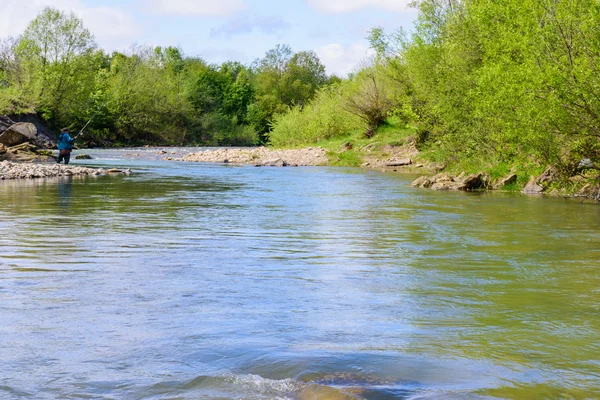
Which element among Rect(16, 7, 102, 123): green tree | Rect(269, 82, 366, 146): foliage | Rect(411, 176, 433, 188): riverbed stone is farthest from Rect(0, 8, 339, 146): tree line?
Rect(411, 176, 433, 188): riverbed stone

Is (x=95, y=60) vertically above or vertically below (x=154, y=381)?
above

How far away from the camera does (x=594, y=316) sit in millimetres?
7465

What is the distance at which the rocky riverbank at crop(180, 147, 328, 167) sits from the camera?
1833 inches

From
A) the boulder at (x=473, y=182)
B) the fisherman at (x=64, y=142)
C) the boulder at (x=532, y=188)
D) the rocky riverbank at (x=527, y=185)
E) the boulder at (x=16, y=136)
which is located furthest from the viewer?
the boulder at (x=16, y=136)

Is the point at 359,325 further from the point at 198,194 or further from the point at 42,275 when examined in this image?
the point at 198,194

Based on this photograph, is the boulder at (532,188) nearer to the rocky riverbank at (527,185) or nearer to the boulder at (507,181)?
the rocky riverbank at (527,185)

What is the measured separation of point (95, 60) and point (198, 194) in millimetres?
58823

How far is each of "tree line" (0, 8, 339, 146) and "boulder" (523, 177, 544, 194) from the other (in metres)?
48.9

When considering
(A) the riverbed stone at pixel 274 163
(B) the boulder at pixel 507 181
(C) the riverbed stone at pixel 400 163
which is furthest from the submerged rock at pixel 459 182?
(A) the riverbed stone at pixel 274 163

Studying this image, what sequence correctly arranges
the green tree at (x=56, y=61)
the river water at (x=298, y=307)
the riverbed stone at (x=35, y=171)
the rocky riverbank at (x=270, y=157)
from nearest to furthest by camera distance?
1. the river water at (x=298, y=307)
2. the riverbed stone at (x=35, y=171)
3. the rocky riverbank at (x=270, y=157)
4. the green tree at (x=56, y=61)

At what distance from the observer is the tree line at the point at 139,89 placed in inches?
2798

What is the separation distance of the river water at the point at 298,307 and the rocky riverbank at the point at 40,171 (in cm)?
1438

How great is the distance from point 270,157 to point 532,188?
2744cm

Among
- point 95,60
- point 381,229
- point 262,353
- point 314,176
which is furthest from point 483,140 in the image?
point 95,60
